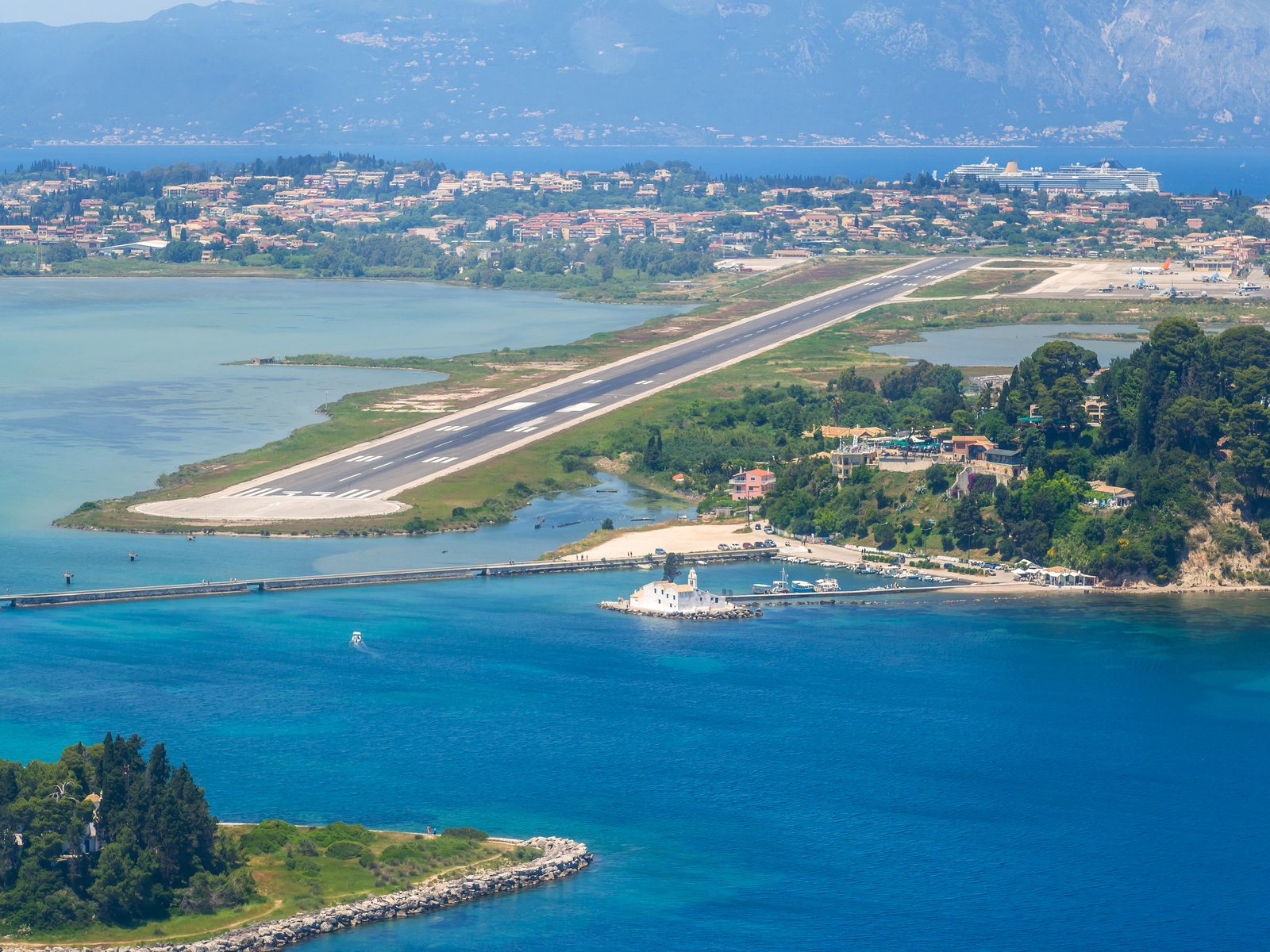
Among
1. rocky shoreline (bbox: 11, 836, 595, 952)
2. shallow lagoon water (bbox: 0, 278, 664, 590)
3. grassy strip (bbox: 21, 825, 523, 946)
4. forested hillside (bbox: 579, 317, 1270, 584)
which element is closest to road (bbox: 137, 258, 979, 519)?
shallow lagoon water (bbox: 0, 278, 664, 590)

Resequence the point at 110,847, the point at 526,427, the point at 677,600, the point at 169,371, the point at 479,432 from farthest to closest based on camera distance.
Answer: the point at 169,371, the point at 526,427, the point at 479,432, the point at 677,600, the point at 110,847

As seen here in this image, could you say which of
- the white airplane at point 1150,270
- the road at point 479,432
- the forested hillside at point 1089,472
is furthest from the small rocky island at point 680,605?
the white airplane at point 1150,270

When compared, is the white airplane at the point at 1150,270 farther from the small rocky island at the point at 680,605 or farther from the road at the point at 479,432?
the small rocky island at the point at 680,605

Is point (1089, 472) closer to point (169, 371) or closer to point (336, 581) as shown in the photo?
point (336, 581)

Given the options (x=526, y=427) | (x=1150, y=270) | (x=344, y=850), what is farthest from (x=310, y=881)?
(x=1150, y=270)

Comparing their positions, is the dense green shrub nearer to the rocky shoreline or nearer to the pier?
the rocky shoreline
